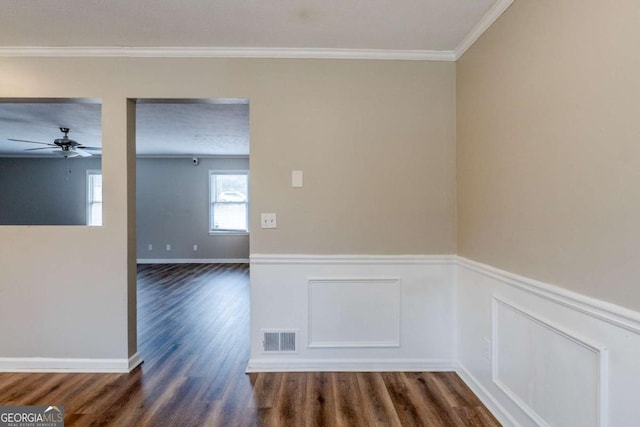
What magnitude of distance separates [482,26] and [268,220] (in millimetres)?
1897

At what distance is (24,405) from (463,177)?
3198 millimetres

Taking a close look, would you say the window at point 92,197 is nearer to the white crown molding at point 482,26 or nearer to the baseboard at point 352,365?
the baseboard at point 352,365

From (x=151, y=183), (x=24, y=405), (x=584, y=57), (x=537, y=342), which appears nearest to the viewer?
(x=584, y=57)

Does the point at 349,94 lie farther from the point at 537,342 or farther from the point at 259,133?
the point at 537,342

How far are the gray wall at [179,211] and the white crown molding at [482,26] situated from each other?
18.7ft

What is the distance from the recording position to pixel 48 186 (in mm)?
7559

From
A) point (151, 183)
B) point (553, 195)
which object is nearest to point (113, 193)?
point (553, 195)

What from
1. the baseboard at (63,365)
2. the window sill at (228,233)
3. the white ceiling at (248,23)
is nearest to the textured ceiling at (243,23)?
the white ceiling at (248,23)

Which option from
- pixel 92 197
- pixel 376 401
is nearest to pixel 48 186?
pixel 92 197

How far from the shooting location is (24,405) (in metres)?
2.00

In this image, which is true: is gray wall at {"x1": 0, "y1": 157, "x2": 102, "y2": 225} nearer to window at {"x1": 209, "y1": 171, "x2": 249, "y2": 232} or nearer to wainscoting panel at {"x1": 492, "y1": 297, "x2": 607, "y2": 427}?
window at {"x1": 209, "y1": 171, "x2": 249, "y2": 232}

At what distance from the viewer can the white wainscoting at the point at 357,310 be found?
2.44m

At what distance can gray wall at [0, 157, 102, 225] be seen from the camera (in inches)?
297

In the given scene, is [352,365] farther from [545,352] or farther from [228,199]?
[228,199]
